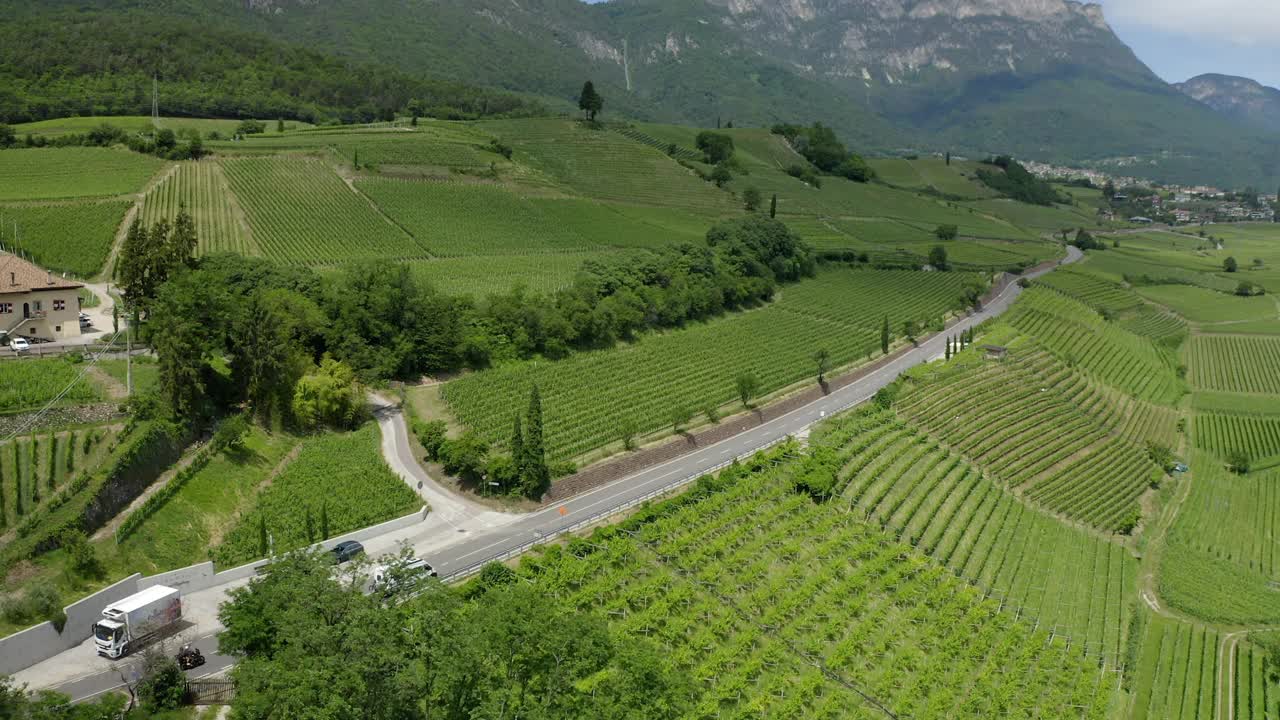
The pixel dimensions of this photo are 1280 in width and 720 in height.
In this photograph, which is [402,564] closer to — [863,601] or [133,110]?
[863,601]

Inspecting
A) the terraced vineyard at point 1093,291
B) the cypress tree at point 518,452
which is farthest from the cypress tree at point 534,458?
the terraced vineyard at point 1093,291

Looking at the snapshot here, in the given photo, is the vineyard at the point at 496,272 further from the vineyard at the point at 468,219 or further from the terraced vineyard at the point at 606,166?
the terraced vineyard at the point at 606,166

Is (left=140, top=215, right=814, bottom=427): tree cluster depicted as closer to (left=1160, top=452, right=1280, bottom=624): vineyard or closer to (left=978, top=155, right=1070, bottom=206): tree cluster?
(left=1160, top=452, right=1280, bottom=624): vineyard

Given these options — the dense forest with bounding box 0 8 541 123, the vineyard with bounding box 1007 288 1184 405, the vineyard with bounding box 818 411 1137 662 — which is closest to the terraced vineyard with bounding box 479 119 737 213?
the dense forest with bounding box 0 8 541 123

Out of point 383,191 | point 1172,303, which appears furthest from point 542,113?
point 1172,303

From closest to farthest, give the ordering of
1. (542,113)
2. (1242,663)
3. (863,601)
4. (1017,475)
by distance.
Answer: (863,601) → (1242,663) → (1017,475) → (542,113)

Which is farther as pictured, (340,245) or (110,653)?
(340,245)
